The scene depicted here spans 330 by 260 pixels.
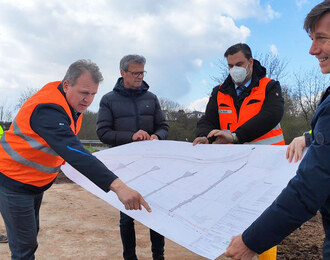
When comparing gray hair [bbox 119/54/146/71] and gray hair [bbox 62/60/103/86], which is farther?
gray hair [bbox 119/54/146/71]

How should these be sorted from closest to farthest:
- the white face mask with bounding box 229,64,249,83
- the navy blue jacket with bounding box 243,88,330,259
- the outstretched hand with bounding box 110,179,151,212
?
the navy blue jacket with bounding box 243,88,330,259, the outstretched hand with bounding box 110,179,151,212, the white face mask with bounding box 229,64,249,83

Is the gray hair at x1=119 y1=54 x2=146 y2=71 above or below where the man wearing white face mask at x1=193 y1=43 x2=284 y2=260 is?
above

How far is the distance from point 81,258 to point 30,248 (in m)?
1.77

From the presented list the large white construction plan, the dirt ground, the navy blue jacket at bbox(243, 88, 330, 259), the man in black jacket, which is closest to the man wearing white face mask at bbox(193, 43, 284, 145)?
Result: the large white construction plan

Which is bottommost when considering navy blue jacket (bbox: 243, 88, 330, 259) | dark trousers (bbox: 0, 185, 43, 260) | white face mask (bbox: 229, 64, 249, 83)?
dark trousers (bbox: 0, 185, 43, 260)

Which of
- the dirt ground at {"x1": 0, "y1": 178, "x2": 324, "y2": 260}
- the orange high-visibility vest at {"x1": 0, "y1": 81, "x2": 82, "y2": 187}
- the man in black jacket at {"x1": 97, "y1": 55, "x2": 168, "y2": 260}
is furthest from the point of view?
the dirt ground at {"x1": 0, "y1": 178, "x2": 324, "y2": 260}

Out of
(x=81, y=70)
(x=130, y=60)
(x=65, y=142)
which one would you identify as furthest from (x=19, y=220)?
(x=130, y=60)

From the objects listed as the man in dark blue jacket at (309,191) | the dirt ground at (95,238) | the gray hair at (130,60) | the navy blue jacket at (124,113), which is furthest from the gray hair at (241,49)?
the dirt ground at (95,238)

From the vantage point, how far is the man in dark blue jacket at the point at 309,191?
1.22 metres

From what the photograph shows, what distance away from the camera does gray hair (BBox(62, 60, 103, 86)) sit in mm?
2461

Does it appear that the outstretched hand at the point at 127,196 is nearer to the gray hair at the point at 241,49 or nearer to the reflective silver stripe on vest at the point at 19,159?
the reflective silver stripe on vest at the point at 19,159

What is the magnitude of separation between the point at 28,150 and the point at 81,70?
27.0 inches

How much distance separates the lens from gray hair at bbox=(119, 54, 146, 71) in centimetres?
364

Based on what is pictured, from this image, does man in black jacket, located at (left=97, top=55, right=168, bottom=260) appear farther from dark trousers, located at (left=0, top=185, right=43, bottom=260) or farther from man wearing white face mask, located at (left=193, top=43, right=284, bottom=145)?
dark trousers, located at (left=0, top=185, right=43, bottom=260)
